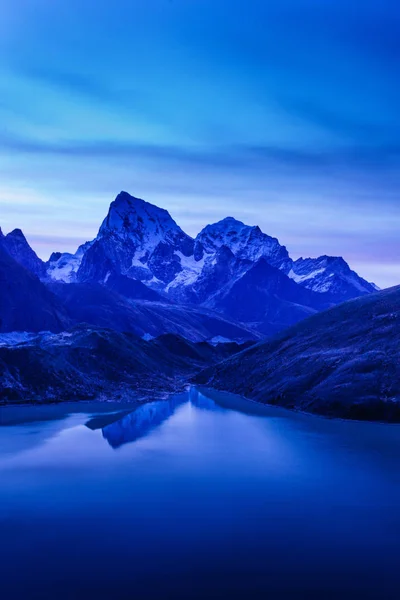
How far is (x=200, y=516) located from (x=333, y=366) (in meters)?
59.1

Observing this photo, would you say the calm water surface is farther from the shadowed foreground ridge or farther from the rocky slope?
the rocky slope

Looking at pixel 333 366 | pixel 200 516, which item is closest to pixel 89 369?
pixel 333 366

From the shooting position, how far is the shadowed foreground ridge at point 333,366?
75.7 metres

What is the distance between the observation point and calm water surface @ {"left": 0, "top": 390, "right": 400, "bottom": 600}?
24.4m

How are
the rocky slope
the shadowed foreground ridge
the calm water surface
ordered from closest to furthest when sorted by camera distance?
the calm water surface < the shadowed foreground ridge < the rocky slope

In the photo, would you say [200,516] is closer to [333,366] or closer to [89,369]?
[333,366]

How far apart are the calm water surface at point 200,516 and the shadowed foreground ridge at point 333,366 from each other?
13868mm

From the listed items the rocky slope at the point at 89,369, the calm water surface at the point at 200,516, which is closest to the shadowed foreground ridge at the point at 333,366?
the calm water surface at the point at 200,516

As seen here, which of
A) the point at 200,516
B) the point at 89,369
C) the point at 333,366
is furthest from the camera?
the point at 89,369

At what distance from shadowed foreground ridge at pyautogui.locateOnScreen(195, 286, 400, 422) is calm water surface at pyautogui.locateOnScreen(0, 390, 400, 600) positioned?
13.9 m

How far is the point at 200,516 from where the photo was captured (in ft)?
107

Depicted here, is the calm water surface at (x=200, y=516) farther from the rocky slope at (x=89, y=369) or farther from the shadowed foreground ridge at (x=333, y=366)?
the rocky slope at (x=89, y=369)

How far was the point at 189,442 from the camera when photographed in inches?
2298

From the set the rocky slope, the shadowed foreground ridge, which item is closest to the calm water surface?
the shadowed foreground ridge
